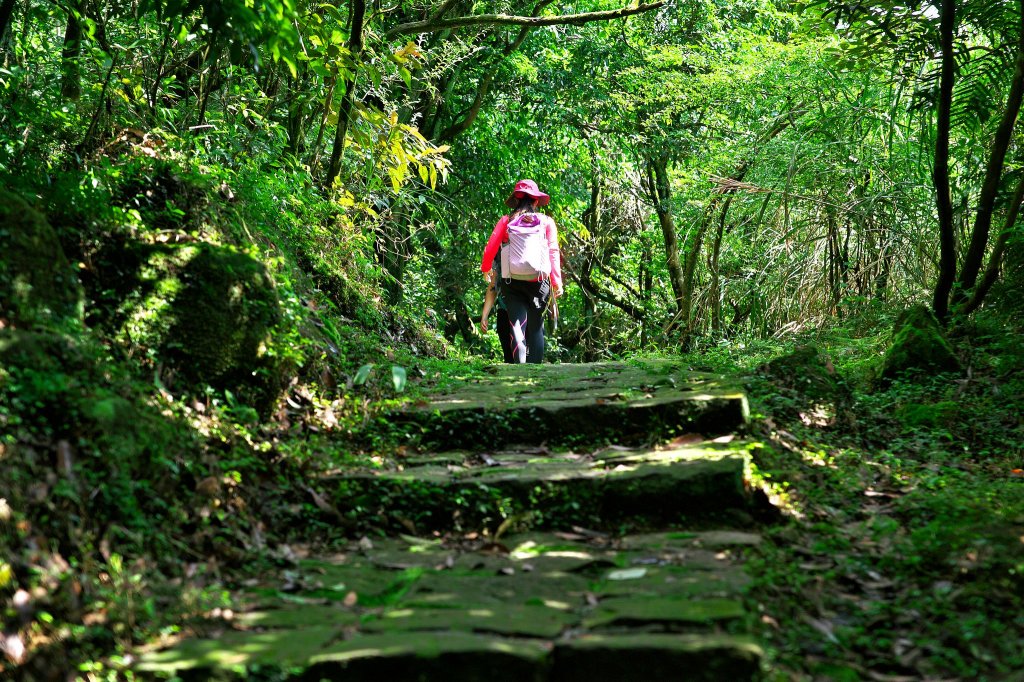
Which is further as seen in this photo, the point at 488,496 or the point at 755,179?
the point at 755,179

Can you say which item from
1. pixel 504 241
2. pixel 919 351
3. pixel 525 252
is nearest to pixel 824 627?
pixel 919 351

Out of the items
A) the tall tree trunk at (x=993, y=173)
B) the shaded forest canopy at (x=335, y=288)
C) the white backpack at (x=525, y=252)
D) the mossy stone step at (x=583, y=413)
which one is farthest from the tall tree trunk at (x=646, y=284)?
the mossy stone step at (x=583, y=413)

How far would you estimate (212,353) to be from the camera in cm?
454

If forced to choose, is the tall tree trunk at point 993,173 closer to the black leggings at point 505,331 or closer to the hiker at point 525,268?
the hiker at point 525,268

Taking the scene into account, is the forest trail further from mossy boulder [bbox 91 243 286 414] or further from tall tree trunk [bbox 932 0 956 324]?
tall tree trunk [bbox 932 0 956 324]

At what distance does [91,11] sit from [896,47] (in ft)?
21.5

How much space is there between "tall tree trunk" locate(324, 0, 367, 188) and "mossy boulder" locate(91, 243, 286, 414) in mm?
2710

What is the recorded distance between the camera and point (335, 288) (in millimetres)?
7668

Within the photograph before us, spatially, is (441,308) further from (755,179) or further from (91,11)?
(91,11)

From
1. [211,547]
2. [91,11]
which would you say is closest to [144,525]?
[211,547]

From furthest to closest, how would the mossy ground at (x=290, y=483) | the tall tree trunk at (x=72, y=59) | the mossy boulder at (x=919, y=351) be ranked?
1. the mossy boulder at (x=919, y=351)
2. the tall tree trunk at (x=72, y=59)
3. the mossy ground at (x=290, y=483)

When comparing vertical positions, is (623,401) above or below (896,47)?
below

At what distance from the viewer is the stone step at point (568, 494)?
4012 millimetres

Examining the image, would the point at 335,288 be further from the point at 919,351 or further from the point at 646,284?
the point at 646,284
